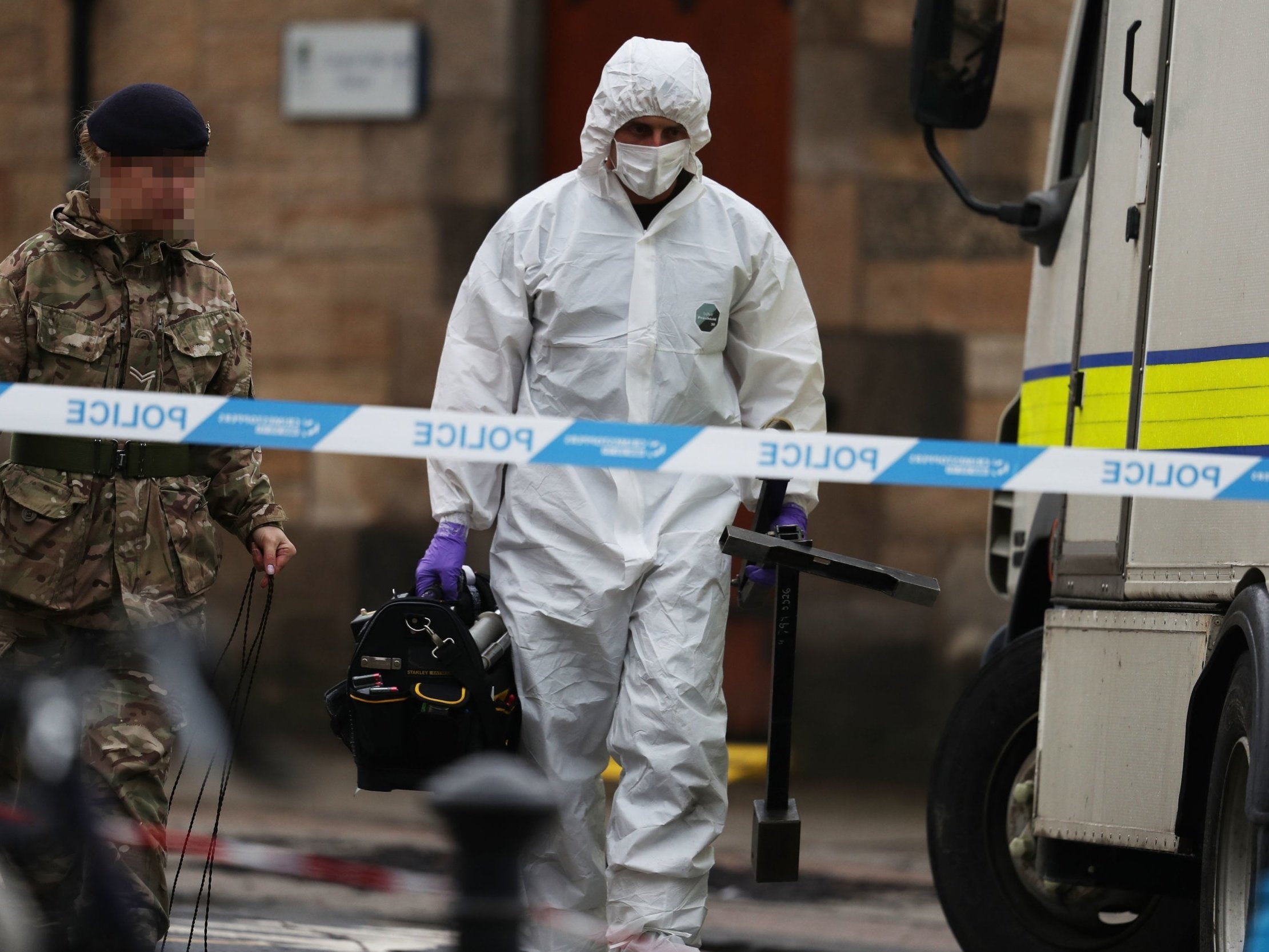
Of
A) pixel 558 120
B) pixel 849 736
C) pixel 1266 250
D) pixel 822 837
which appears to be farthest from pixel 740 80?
pixel 1266 250

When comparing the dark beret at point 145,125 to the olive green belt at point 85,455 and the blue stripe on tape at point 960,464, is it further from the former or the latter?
the blue stripe on tape at point 960,464

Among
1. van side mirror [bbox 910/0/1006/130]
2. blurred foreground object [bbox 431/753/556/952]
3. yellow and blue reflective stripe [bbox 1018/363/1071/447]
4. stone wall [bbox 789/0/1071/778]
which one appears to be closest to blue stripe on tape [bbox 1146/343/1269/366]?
yellow and blue reflective stripe [bbox 1018/363/1071/447]

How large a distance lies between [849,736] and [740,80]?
3128 mm

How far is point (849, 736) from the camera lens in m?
8.73

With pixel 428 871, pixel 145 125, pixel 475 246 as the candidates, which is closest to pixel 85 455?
pixel 145 125

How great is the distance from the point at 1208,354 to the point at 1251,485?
52 centimetres

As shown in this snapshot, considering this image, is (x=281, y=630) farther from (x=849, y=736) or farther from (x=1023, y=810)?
(x=1023, y=810)

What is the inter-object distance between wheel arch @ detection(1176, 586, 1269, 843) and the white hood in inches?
65.6

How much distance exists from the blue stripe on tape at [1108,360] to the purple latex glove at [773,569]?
2.51ft

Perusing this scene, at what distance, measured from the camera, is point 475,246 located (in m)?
8.95

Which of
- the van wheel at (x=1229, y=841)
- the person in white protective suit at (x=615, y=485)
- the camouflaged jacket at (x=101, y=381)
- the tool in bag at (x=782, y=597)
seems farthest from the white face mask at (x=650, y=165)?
the van wheel at (x=1229, y=841)

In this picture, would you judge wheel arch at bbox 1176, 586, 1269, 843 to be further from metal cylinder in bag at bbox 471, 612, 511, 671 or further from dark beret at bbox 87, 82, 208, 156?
dark beret at bbox 87, 82, 208, 156

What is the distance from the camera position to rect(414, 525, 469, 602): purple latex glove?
14.4ft

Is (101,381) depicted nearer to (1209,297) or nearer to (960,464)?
(960,464)
